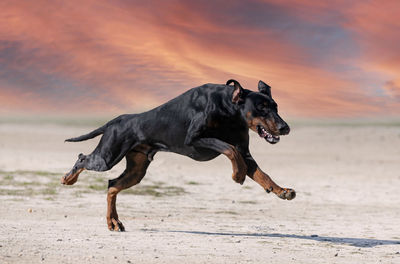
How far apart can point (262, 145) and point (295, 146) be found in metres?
2.07

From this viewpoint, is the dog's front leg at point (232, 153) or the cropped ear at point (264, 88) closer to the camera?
the dog's front leg at point (232, 153)

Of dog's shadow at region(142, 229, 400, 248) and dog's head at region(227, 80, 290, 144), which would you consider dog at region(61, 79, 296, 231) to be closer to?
dog's head at region(227, 80, 290, 144)

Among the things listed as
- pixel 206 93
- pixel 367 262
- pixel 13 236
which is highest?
pixel 206 93

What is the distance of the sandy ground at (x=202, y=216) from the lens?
8891mm

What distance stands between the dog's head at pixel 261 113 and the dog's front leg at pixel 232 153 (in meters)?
0.44

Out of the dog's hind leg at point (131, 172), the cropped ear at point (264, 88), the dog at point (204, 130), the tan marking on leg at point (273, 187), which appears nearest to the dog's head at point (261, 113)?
the dog at point (204, 130)

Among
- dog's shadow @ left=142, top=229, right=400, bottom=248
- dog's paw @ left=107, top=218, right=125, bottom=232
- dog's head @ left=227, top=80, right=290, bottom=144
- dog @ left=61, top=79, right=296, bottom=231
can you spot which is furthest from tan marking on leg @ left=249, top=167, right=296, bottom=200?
dog's paw @ left=107, top=218, right=125, bottom=232

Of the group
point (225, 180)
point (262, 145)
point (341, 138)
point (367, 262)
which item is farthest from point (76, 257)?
point (341, 138)

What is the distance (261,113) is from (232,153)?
2.25 ft

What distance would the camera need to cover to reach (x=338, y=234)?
11.6 metres

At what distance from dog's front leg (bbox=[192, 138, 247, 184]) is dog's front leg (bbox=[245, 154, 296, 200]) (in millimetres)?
398

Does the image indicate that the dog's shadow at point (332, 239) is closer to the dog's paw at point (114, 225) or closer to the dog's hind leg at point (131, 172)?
the dog's paw at point (114, 225)

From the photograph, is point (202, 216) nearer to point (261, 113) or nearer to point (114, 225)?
point (114, 225)

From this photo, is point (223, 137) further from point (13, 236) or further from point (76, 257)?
point (13, 236)
